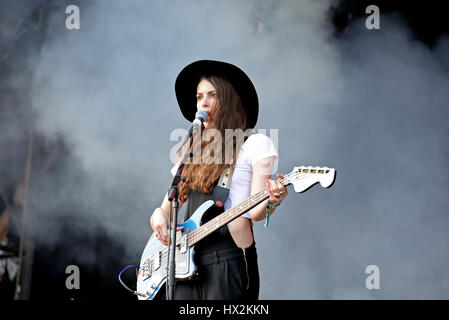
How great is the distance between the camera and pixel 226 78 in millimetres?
2645

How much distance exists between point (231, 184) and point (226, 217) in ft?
0.73

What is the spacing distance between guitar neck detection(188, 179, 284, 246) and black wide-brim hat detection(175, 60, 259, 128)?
0.58m

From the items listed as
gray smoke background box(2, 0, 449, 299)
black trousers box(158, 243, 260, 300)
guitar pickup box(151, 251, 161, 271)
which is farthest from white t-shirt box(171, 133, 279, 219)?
gray smoke background box(2, 0, 449, 299)

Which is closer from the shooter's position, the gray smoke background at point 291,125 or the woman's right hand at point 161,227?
the woman's right hand at point 161,227

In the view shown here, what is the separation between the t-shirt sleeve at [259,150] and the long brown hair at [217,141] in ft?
A: 0.27

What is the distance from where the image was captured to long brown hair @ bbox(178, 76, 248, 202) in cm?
237

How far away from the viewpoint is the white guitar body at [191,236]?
202 cm
